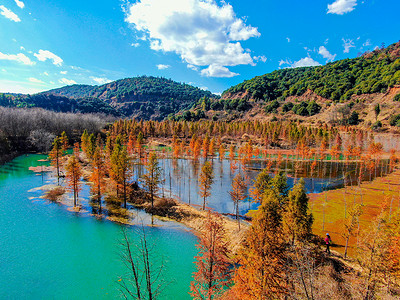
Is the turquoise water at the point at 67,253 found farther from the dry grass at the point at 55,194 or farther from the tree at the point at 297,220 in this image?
the tree at the point at 297,220

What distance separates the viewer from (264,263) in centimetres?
1761

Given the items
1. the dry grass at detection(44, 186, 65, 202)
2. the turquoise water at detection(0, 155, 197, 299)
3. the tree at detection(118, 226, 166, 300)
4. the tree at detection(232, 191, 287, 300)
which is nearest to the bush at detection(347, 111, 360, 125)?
the turquoise water at detection(0, 155, 197, 299)

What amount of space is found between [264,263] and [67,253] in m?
28.2

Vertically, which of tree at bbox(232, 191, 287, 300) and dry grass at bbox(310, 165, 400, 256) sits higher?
tree at bbox(232, 191, 287, 300)

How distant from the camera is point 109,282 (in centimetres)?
2572

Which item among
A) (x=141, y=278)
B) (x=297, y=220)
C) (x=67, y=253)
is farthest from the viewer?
(x=67, y=253)

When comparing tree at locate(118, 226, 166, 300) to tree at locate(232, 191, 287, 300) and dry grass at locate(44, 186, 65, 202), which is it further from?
dry grass at locate(44, 186, 65, 202)

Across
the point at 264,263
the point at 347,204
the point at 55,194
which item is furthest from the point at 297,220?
the point at 55,194

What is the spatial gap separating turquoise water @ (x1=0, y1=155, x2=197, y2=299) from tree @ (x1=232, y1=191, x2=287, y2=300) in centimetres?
1007

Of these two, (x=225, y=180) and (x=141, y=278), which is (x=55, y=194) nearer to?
(x=141, y=278)

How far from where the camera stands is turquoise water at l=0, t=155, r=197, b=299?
80.0 feet

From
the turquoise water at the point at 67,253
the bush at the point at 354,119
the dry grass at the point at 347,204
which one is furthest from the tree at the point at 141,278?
the bush at the point at 354,119

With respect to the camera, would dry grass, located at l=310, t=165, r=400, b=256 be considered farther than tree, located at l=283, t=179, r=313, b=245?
Yes

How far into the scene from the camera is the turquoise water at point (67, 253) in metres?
24.4
